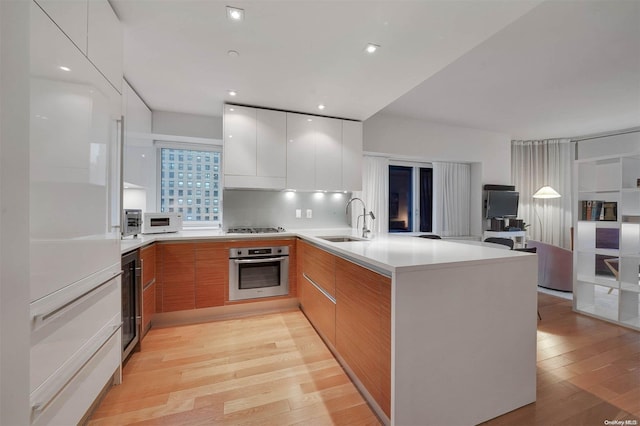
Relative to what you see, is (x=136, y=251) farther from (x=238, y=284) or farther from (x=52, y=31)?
(x=52, y=31)

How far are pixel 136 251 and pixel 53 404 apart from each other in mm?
1171

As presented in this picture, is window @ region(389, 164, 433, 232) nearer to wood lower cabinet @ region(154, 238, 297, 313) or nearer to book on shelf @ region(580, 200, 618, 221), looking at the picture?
book on shelf @ region(580, 200, 618, 221)

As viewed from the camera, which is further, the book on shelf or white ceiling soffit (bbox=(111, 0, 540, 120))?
the book on shelf

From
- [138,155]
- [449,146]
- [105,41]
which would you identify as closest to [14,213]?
[105,41]

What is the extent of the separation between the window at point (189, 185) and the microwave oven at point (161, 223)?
524mm

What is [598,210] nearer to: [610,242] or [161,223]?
[610,242]

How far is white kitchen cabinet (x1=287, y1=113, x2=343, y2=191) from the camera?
3176 millimetres

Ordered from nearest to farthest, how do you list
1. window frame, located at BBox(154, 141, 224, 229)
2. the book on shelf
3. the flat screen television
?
1. the book on shelf
2. window frame, located at BBox(154, 141, 224, 229)
3. the flat screen television

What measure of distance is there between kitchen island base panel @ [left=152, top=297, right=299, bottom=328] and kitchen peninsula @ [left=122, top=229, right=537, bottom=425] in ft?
5.05

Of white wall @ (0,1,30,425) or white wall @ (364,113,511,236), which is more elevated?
white wall @ (364,113,511,236)

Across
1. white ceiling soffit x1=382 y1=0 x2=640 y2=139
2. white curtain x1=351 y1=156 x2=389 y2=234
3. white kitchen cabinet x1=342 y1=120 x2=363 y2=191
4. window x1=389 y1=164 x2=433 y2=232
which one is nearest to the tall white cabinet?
white kitchen cabinet x1=342 y1=120 x2=363 y2=191

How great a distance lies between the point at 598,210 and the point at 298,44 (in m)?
3.81

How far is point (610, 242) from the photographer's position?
Answer: 342 cm

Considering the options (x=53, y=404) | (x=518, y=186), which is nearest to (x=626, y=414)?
(x=53, y=404)
